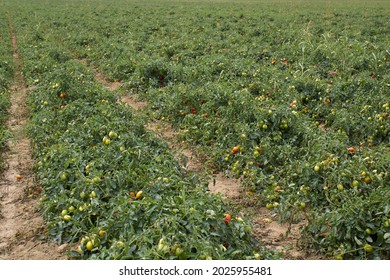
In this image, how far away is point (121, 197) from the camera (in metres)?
3.84

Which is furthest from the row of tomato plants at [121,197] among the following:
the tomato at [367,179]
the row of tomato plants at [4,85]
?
the tomato at [367,179]

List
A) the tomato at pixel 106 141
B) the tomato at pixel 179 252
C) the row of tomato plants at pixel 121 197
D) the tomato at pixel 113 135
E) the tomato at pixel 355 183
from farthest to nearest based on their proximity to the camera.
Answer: the tomato at pixel 113 135, the tomato at pixel 106 141, the tomato at pixel 355 183, the row of tomato plants at pixel 121 197, the tomato at pixel 179 252

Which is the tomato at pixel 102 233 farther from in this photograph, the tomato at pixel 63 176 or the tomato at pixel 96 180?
the tomato at pixel 63 176

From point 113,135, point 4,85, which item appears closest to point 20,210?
point 113,135

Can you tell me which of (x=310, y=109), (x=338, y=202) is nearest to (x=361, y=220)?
(x=338, y=202)

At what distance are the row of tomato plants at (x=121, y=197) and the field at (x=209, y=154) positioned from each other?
0.02 metres

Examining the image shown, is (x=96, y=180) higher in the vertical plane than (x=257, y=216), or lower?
higher

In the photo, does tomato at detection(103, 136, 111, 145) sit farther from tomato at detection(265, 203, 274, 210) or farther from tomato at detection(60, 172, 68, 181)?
tomato at detection(265, 203, 274, 210)

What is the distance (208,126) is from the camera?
6.25 m

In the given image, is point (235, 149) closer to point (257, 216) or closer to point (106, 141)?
point (257, 216)

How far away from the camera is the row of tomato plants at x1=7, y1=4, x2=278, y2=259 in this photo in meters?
3.28

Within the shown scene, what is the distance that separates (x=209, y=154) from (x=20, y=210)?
2593 mm

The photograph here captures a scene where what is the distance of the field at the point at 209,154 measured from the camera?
3592 millimetres

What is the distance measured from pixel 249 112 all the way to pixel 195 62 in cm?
413
